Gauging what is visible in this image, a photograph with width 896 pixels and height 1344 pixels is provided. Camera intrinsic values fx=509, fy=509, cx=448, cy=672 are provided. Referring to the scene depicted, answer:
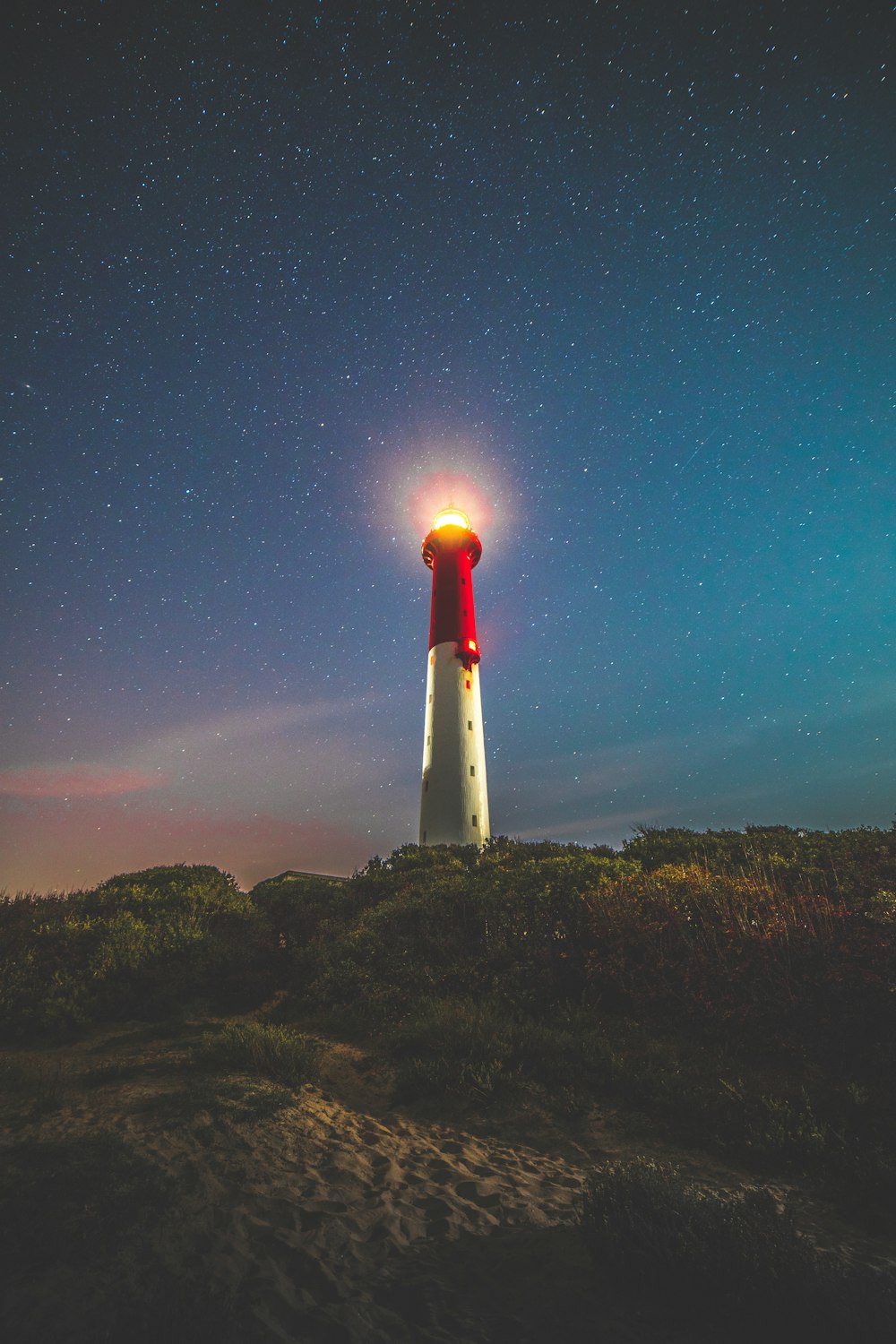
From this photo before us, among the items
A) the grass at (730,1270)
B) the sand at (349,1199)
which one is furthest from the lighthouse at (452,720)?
the grass at (730,1270)

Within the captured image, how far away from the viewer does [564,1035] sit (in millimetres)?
7113

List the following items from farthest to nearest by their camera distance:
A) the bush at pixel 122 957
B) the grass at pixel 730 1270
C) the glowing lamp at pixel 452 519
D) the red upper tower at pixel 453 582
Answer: the glowing lamp at pixel 452 519 → the red upper tower at pixel 453 582 → the bush at pixel 122 957 → the grass at pixel 730 1270

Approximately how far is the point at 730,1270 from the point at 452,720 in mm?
23412

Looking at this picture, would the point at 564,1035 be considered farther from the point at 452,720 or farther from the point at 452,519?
the point at 452,519

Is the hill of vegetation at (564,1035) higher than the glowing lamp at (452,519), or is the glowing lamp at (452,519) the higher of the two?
the glowing lamp at (452,519)

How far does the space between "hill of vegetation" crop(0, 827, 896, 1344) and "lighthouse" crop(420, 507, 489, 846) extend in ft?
33.4

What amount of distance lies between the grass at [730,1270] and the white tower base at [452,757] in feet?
67.4

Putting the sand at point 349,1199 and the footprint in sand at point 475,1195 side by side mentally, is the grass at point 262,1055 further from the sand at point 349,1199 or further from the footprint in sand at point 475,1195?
the footprint in sand at point 475,1195

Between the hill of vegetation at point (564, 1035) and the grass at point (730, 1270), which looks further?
the hill of vegetation at point (564, 1035)

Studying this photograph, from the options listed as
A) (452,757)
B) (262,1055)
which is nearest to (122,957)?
(262,1055)

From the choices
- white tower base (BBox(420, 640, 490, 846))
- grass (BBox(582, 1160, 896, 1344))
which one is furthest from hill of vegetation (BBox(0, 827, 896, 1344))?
white tower base (BBox(420, 640, 490, 846))

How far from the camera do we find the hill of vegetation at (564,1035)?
306 cm

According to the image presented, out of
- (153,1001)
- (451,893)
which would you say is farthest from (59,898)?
(451,893)

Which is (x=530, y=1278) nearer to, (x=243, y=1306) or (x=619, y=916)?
(x=243, y=1306)
